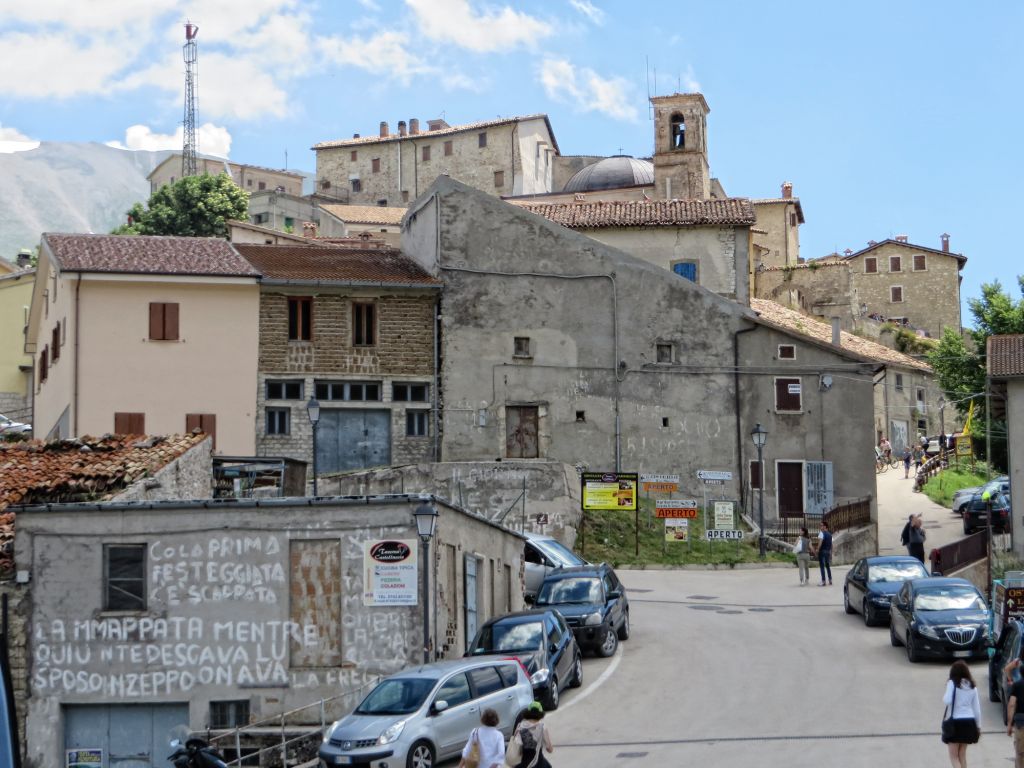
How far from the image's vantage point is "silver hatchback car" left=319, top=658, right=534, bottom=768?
18938 mm

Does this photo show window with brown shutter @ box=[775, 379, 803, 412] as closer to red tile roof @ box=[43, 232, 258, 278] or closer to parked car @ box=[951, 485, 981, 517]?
parked car @ box=[951, 485, 981, 517]

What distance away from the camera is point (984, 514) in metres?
46.4

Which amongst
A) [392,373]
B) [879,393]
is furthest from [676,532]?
[879,393]

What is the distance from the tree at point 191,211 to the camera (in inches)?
3797

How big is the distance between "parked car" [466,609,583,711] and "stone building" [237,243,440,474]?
78.7 ft

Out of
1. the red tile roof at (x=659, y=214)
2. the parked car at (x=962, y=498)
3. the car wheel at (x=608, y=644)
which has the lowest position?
the car wheel at (x=608, y=644)

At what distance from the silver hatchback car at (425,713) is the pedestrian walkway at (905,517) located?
27.0 metres

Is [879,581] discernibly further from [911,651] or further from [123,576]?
[123,576]

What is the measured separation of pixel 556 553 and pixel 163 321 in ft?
61.5

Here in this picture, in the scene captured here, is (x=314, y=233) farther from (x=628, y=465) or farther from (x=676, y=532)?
(x=676, y=532)

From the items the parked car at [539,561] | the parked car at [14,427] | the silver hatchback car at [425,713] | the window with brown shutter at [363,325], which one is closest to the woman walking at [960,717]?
the silver hatchback car at [425,713]

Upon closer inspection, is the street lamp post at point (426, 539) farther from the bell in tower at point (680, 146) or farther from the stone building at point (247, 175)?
the stone building at point (247, 175)

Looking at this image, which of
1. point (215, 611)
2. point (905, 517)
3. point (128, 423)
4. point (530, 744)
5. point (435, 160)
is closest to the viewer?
point (530, 744)

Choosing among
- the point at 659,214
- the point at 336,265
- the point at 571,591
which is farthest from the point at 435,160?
the point at 571,591
